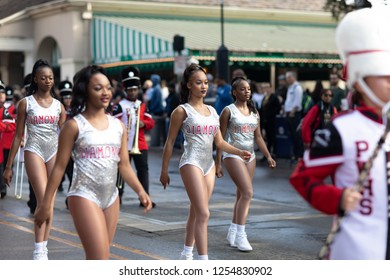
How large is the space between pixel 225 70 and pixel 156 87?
2370mm

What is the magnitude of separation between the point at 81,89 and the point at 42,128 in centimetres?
300

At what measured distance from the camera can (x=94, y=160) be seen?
586 centimetres

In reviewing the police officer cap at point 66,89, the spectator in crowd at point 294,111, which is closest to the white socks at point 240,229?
the police officer cap at point 66,89

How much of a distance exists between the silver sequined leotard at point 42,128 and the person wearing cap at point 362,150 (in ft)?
16.7

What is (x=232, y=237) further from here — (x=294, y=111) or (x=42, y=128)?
(x=294, y=111)

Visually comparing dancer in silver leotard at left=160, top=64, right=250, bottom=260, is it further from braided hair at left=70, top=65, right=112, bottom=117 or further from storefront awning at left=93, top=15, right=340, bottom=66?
storefront awning at left=93, top=15, right=340, bottom=66

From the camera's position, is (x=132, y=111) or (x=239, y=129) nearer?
(x=239, y=129)

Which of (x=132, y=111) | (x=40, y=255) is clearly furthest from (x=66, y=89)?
(x=40, y=255)

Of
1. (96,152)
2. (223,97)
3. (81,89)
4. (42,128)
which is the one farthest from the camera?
(223,97)

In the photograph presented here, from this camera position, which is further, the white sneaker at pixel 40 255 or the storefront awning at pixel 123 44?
the storefront awning at pixel 123 44

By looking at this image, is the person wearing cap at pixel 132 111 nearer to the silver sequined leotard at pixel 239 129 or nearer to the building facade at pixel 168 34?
the silver sequined leotard at pixel 239 129

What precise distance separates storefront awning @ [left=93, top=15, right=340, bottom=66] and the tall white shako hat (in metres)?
25.1

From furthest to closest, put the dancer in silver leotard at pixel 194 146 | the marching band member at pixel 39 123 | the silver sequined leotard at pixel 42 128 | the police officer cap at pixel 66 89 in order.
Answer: the police officer cap at pixel 66 89
the silver sequined leotard at pixel 42 128
the marching band member at pixel 39 123
the dancer in silver leotard at pixel 194 146

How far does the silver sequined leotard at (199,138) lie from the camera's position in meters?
7.87
